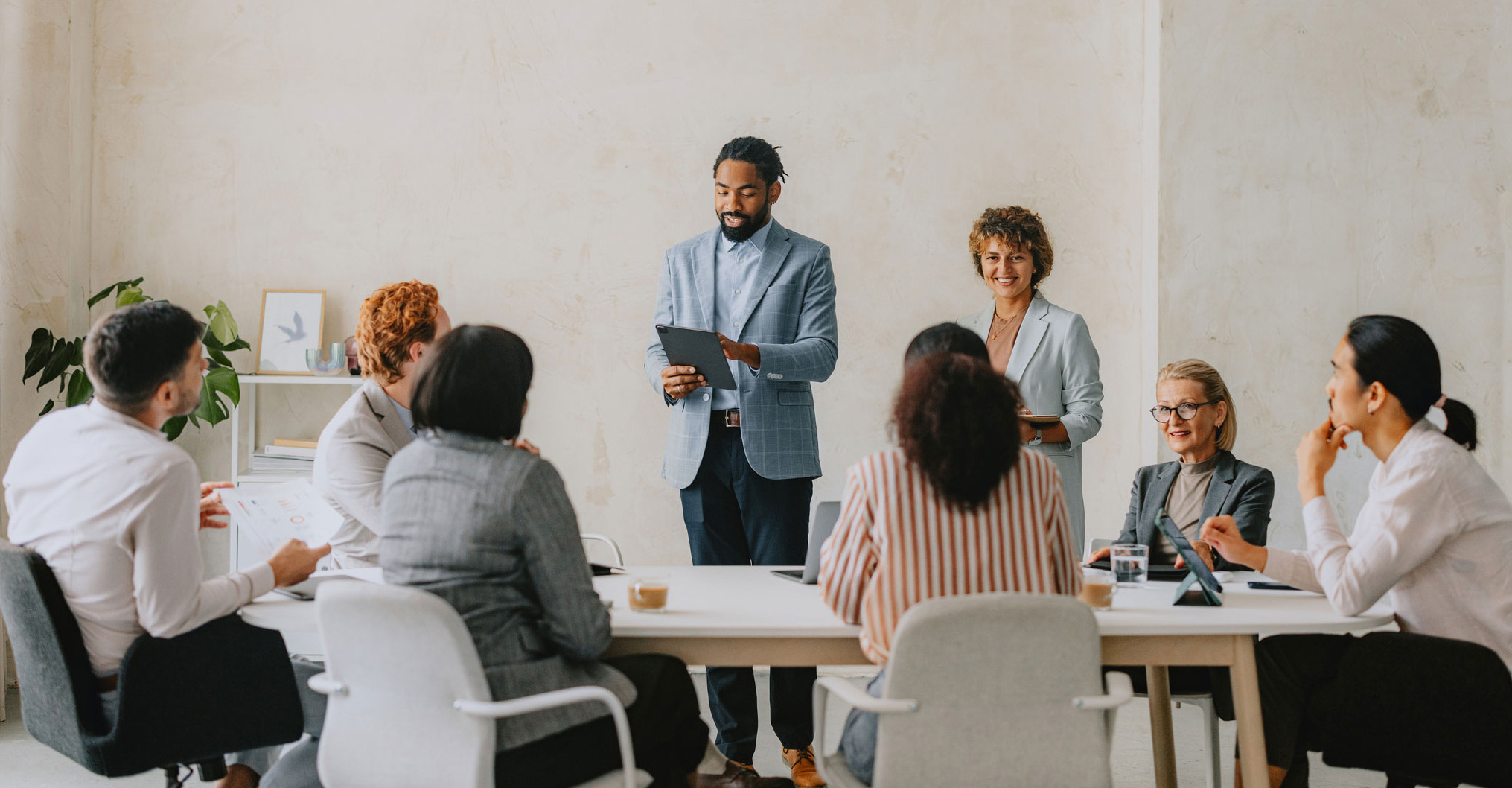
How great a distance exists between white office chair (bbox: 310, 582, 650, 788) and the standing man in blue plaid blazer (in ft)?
4.33

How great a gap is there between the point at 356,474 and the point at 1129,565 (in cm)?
183

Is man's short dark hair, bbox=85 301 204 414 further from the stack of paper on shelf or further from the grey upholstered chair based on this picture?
the stack of paper on shelf

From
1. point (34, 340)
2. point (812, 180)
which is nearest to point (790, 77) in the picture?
point (812, 180)

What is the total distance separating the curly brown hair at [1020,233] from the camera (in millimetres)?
3566

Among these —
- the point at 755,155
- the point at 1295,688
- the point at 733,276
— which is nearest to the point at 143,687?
the point at 733,276

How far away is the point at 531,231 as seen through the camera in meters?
4.66

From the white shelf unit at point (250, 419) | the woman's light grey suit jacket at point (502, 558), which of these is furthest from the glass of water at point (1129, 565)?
the white shelf unit at point (250, 419)

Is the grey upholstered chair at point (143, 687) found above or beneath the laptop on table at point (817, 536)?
beneath

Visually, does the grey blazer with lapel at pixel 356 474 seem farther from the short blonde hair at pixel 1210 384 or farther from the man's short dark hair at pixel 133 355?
the short blonde hair at pixel 1210 384

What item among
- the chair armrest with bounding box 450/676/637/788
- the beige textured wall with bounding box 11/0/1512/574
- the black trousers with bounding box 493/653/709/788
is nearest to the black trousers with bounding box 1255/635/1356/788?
Answer: the black trousers with bounding box 493/653/709/788

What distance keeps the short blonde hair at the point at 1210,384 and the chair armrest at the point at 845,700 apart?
1.47m

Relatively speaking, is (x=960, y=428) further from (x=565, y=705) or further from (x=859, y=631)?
(x=565, y=705)

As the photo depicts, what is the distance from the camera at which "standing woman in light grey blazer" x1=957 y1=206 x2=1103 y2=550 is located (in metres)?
3.38

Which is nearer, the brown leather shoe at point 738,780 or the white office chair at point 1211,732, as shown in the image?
the white office chair at point 1211,732
